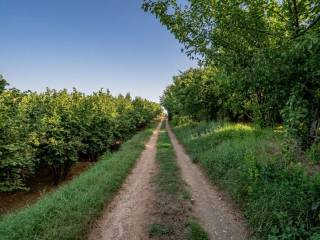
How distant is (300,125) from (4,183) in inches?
433

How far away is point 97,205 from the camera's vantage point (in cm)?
830

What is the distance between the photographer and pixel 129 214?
26.6 ft

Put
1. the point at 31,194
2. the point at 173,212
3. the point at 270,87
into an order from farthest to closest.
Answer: the point at 31,194
the point at 173,212
the point at 270,87

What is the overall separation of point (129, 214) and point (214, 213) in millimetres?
2416

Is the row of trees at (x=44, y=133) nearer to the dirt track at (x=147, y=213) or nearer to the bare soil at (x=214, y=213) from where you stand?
the dirt track at (x=147, y=213)

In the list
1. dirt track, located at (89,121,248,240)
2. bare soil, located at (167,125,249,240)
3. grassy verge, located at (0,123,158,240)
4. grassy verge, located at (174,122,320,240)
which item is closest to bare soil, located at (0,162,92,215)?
grassy verge, located at (0,123,158,240)

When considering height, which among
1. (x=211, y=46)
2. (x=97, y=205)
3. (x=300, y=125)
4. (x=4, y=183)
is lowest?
(x=97, y=205)

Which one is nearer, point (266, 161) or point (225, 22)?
point (225, 22)

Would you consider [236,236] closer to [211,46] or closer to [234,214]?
[234,214]

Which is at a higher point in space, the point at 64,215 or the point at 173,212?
the point at 64,215

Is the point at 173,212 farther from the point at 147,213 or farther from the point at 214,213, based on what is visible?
the point at 214,213

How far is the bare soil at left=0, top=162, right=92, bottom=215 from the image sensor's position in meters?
12.5

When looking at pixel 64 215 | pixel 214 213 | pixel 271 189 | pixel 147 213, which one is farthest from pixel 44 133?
pixel 271 189

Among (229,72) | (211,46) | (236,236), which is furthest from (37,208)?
(211,46)
